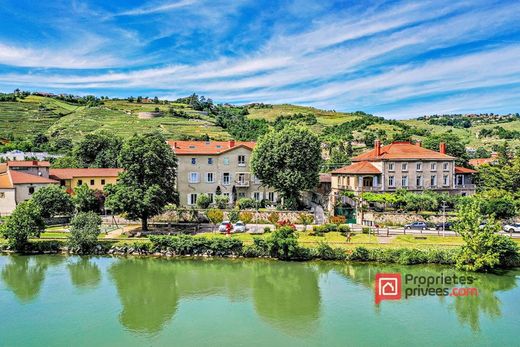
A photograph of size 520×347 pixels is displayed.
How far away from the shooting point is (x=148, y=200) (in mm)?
33469

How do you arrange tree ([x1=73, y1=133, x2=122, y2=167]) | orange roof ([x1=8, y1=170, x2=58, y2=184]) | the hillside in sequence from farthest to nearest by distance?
the hillside → tree ([x1=73, y1=133, x2=122, y2=167]) → orange roof ([x1=8, y1=170, x2=58, y2=184])

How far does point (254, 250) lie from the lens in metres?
30.4

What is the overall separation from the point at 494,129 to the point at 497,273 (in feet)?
424

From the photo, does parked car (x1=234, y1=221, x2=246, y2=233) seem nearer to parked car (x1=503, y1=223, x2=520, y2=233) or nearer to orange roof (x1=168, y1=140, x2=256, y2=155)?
orange roof (x1=168, y1=140, x2=256, y2=155)

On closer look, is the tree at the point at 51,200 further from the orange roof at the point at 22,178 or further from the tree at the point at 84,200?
the orange roof at the point at 22,178

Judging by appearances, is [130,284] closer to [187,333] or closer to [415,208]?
[187,333]

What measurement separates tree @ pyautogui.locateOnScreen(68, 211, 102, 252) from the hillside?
6116cm

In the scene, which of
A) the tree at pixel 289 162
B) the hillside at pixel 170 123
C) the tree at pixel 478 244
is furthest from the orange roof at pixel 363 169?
the hillside at pixel 170 123

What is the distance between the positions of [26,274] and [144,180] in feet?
37.0

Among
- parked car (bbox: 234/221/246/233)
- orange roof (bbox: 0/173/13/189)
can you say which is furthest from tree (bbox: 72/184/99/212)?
parked car (bbox: 234/221/246/233)

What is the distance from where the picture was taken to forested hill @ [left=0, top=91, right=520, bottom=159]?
95.6 m

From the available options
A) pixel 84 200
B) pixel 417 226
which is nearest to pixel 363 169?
pixel 417 226

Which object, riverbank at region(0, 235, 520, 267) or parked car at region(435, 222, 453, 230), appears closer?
riverbank at region(0, 235, 520, 267)

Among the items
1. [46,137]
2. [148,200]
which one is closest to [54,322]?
[148,200]
